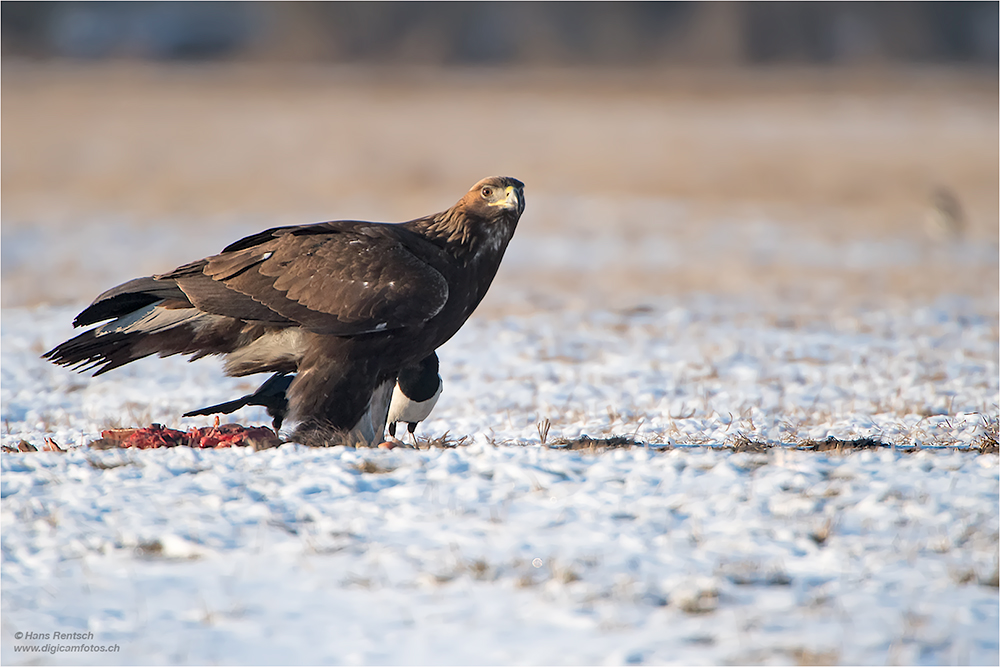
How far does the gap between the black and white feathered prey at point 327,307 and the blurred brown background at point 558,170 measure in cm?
713

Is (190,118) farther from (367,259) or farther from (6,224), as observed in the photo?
(367,259)

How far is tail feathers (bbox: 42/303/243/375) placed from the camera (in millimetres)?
6508

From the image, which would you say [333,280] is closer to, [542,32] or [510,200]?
[510,200]

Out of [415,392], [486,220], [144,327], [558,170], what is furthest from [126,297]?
[558,170]

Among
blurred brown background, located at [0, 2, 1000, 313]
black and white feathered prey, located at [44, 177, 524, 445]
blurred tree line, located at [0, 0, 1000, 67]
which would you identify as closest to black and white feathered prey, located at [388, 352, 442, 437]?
black and white feathered prey, located at [44, 177, 524, 445]

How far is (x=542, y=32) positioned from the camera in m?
93.6

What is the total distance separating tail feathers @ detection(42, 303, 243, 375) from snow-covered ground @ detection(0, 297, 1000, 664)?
1.79ft

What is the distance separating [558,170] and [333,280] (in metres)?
21.9

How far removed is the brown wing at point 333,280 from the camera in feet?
19.9

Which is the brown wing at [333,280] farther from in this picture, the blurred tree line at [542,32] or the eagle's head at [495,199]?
the blurred tree line at [542,32]

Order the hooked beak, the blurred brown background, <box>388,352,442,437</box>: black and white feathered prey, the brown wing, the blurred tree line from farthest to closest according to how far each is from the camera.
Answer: the blurred tree line < the blurred brown background < <box>388,352,442,437</box>: black and white feathered prey < the hooked beak < the brown wing

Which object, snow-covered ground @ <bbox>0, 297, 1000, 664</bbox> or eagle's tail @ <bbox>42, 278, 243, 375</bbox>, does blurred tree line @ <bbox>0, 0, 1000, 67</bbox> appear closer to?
eagle's tail @ <bbox>42, 278, 243, 375</bbox>

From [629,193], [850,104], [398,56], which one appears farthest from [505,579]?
[398,56]

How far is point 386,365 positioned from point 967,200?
69.0 ft
